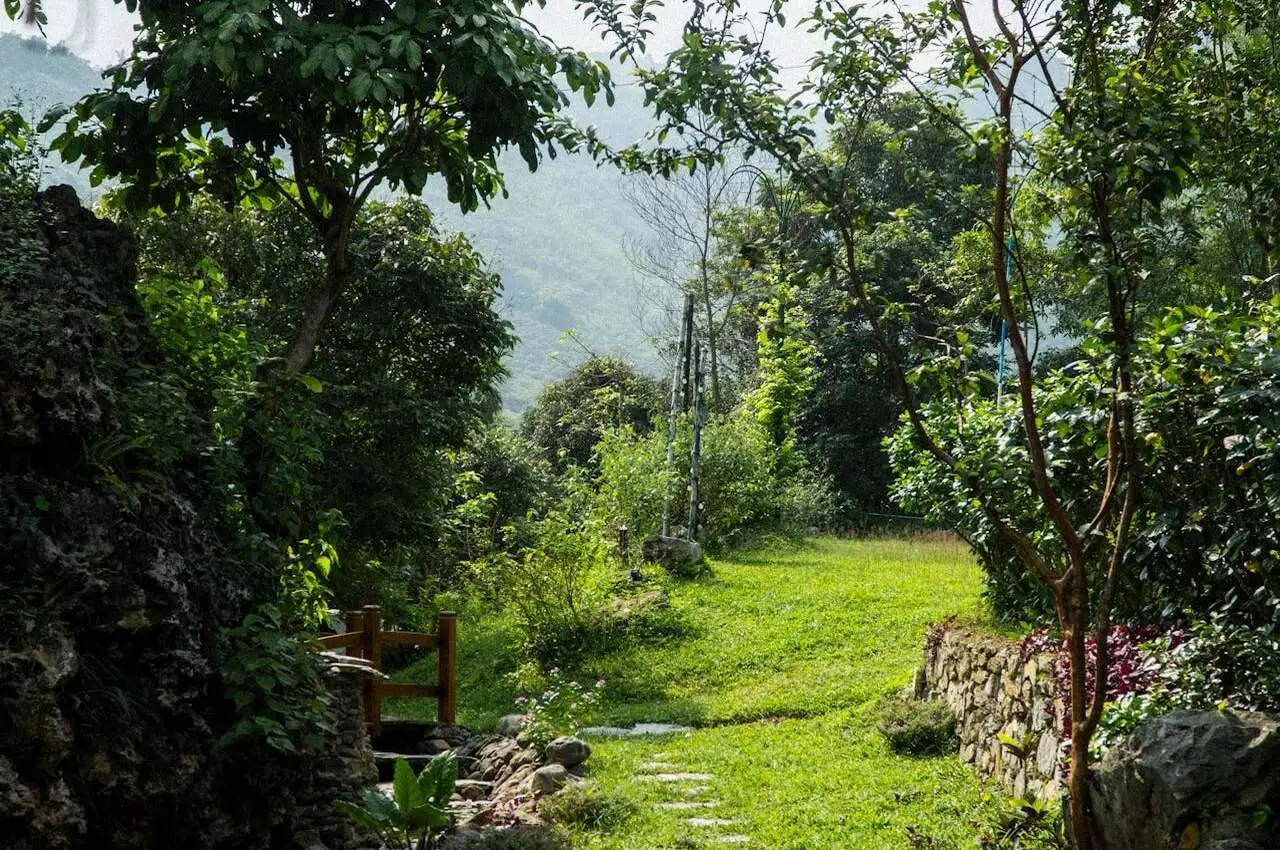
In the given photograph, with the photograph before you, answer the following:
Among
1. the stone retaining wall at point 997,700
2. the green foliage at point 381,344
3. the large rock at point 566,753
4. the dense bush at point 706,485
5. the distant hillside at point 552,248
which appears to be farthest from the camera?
the distant hillside at point 552,248

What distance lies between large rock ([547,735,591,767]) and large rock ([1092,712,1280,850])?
13.9 feet

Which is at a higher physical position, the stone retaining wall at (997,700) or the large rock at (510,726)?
the stone retaining wall at (997,700)

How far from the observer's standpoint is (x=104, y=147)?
601 cm

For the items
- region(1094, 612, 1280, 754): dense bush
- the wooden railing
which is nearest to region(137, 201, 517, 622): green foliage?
the wooden railing

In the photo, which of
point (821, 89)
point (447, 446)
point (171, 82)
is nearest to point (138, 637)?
point (171, 82)

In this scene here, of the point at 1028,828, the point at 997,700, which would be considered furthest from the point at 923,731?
the point at 1028,828

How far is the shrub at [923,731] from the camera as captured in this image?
26.7 ft

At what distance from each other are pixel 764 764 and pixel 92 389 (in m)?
5.32

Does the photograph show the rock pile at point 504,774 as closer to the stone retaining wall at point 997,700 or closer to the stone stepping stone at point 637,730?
the stone stepping stone at point 637,730

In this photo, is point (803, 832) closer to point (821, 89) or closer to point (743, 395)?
point (821, 89)

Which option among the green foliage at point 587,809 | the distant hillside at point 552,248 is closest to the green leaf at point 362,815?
the green foliage at point 587,809

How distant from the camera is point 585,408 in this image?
27.8 metres

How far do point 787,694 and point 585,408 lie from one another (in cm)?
1781

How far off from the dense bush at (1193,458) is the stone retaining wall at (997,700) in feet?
2.42
